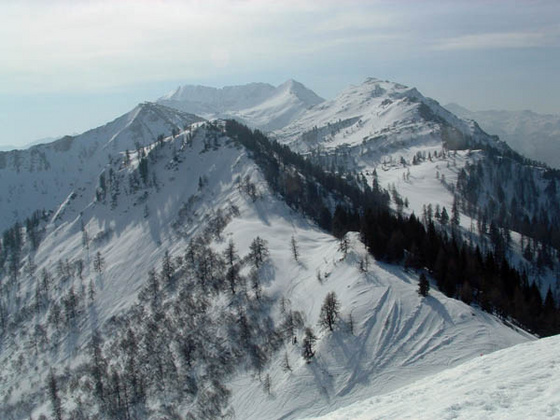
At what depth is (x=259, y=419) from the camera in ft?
201

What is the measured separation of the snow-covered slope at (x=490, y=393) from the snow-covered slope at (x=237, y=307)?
2550 centimetres

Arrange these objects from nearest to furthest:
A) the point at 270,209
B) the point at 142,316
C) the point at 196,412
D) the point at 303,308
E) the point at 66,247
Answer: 1. the point at 196,412
2. the point at 303,308
3. the point at 142,316
4. the point at 270,209
5. the point at 66,247

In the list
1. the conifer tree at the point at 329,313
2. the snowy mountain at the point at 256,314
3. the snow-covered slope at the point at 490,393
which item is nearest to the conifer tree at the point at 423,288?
the snowy mountain at the point at 256,314

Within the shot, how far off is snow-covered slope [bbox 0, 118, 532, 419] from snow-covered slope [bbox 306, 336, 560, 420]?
25.5 metres

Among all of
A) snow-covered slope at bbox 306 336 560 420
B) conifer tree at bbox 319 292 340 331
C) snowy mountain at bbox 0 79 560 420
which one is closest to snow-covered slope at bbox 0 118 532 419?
snowy mountain at bbox 0 79 560 420

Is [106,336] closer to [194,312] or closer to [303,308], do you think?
[194,312]

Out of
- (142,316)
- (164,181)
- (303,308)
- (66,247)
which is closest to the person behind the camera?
(303,308)

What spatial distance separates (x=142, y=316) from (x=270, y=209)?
5542 centimetres

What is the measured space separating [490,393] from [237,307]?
71209 mm

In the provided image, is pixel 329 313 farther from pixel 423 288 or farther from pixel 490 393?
pixel 490 393

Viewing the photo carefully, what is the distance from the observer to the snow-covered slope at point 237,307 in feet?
206

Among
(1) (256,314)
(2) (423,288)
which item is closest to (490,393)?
(2) (423,288)

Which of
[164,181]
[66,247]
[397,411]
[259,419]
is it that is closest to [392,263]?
[259,419]

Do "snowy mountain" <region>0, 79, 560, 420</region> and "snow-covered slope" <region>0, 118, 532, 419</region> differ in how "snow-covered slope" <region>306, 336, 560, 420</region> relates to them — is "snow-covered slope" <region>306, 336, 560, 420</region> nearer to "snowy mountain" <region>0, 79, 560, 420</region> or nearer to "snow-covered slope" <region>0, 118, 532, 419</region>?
"snowy mountain" <region>0, 79, 560, 420</region>
